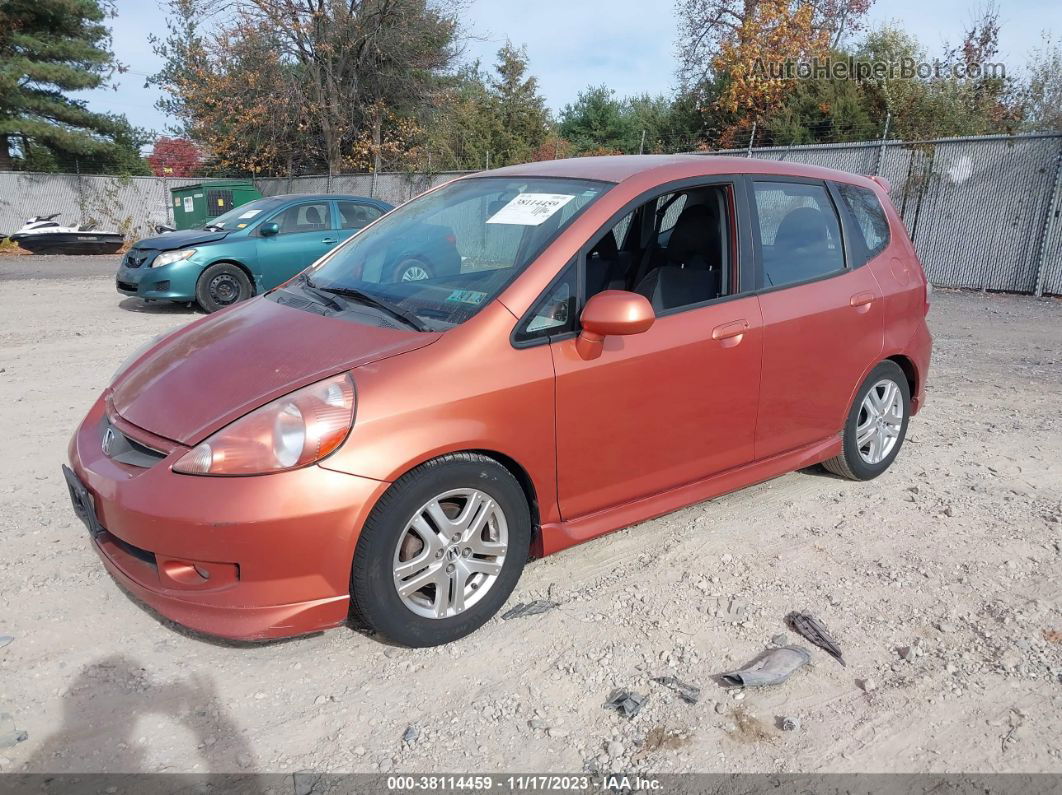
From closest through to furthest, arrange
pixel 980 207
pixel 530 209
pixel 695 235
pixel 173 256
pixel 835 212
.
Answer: pixel 530 209, pixel 695 235, pixel 835 212, pixel 173 256, pixel 980 207

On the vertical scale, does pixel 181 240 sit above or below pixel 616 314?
below

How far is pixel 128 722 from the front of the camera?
8.54 feet

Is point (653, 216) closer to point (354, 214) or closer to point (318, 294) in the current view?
point (318, 294)

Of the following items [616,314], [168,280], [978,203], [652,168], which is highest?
[652,168]

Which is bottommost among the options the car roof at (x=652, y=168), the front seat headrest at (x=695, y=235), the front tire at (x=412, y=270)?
the front tire at (x=412, y=270)

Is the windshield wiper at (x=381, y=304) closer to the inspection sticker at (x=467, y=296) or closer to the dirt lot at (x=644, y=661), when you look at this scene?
the inspection sticker at (x=467, y=296)

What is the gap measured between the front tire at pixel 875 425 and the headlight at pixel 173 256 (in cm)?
822

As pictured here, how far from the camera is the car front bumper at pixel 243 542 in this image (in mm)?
2588

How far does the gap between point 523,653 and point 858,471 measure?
2.52 meters

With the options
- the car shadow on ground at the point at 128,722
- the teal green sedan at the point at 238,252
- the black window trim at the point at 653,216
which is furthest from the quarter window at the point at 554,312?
the teal green sedan at the point at 238,252

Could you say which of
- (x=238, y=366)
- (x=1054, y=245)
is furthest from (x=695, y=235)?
(x=1054, y=245)

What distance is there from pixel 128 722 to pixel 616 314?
7.14ft

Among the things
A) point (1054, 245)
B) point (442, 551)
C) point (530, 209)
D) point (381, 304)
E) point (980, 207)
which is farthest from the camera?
point (980, 207)

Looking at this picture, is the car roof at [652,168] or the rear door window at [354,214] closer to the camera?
the car roof at [652,168]
